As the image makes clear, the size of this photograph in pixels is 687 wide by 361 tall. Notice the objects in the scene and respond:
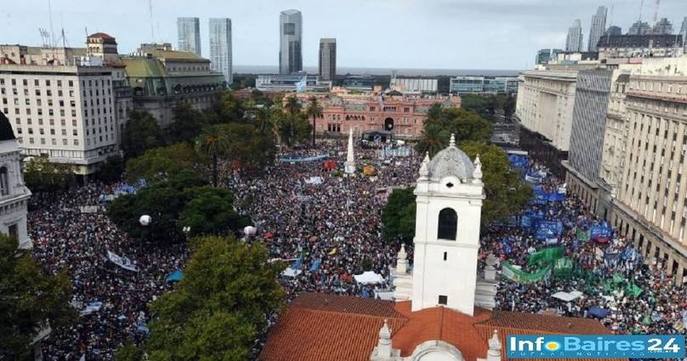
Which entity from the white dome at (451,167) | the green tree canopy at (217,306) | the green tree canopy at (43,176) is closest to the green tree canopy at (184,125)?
the green tree canopy at (43,176)

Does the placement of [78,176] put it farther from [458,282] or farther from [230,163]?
[458,282]

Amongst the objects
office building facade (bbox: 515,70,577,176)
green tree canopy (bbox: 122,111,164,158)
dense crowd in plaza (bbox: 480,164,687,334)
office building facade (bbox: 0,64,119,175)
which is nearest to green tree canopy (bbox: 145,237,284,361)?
dense crowd in plaza (bbox: 480,164,687,334)

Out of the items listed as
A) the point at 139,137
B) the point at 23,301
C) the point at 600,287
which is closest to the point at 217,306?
the point at 23,301

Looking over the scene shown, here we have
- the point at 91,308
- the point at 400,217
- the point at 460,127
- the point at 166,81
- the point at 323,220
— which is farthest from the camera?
the point at 166,81

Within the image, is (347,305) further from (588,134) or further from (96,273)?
(588,134)

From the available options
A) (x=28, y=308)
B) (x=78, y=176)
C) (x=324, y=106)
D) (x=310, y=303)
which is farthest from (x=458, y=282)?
(x=324, y=106)
